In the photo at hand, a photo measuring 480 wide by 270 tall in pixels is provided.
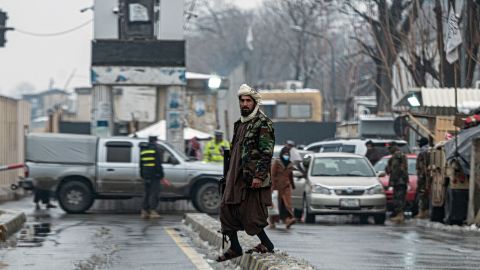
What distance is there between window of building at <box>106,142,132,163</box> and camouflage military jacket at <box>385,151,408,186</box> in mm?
6269

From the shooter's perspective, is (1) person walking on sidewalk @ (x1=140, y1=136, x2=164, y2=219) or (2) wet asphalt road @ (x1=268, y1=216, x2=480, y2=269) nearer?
(2) wet asphalt road @ (x1=268, y1=216, x2=480, y2=269)

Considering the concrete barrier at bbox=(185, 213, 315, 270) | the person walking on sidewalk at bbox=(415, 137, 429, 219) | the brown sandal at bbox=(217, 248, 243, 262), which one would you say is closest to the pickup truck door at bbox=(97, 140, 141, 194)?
the person walking on sidewalk at bbox=(415, 137, 429, 219)

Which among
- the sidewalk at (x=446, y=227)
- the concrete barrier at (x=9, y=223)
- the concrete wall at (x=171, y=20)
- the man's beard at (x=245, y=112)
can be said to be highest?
the concrete wall at (x=171, y=20)

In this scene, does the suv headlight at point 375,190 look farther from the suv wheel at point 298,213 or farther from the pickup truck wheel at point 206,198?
the pickup truck wheel at point 206,198

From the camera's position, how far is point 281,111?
167 ft

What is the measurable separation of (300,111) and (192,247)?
34622 millimetres

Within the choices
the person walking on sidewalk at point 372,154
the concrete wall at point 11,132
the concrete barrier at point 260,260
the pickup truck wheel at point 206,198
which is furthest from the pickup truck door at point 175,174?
the concrete barrier at point 260,260

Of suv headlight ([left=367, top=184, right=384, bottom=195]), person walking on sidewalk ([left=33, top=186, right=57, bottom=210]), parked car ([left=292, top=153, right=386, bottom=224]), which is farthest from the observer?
person walking on sidewalk ([left=33, top=186, right=57, bottom=210])

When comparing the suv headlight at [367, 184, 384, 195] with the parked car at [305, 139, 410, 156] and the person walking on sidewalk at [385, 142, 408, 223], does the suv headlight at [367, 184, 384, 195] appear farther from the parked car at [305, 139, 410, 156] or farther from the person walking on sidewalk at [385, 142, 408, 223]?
the parked car at [305, 139, 410, 156]

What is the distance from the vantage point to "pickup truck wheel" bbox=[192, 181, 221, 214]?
1109 inches

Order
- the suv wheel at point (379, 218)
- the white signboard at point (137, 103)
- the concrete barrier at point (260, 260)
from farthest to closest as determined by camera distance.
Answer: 1. the white signboard at point (137, 103)
2. the suv wheel at point (379, 218)
3. the concrete barrier at point (260, 260)

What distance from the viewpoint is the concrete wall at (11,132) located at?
3706 cm

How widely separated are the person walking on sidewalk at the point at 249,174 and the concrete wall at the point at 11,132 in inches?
939

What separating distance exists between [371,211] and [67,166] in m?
7.46
